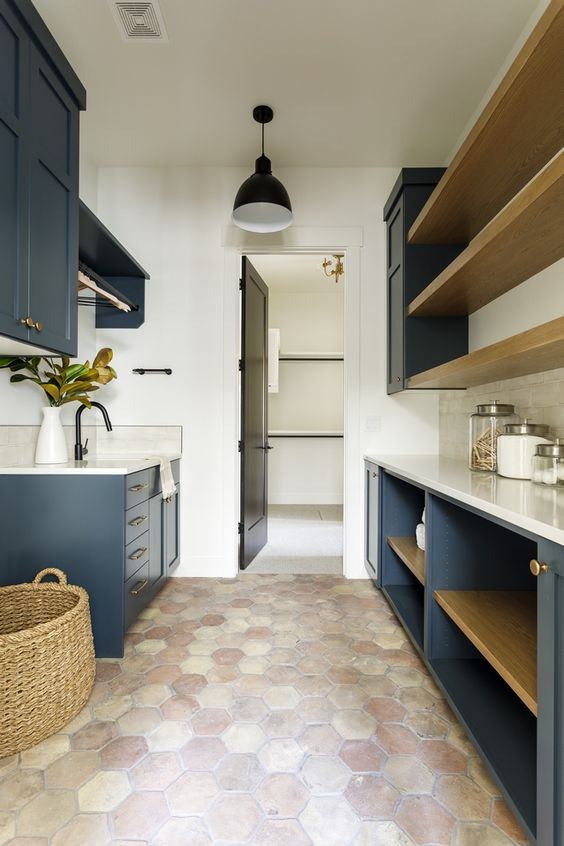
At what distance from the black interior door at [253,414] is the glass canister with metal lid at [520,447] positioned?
1.79 m

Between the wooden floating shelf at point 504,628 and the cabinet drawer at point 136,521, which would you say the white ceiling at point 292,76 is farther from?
the wooden floating shelf at point 504,628

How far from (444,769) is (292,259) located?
428 cm

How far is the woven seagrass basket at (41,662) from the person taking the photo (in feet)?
4.86

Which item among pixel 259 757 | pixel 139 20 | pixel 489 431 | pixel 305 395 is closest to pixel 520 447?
pixel 489 431

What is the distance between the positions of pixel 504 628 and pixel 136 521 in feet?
5.29

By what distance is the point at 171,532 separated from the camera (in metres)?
3.01

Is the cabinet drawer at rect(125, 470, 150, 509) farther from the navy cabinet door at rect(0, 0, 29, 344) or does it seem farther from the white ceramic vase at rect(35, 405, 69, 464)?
the navy cabinet door at rect(0, 0, 29, 344)

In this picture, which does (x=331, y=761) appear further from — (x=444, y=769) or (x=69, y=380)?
(x=69, y=380)

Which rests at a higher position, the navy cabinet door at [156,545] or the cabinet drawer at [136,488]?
the cabinet drawer at [136,488]

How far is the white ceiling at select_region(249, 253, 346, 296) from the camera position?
4793mm

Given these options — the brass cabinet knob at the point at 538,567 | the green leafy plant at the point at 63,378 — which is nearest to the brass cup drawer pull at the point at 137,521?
the green leafy plant at the point at 63,378

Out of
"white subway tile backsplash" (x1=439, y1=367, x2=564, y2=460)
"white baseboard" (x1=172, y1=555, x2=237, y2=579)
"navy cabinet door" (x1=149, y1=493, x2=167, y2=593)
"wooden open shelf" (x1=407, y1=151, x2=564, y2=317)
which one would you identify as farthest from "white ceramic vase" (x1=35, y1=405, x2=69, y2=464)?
"white subway tile backsplash" (x1=439, y1=367, x2=564, y2=460)

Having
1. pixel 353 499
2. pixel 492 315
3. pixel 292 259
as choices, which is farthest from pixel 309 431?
pixel 492 315

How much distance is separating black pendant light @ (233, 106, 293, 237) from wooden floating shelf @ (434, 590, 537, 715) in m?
2.13
